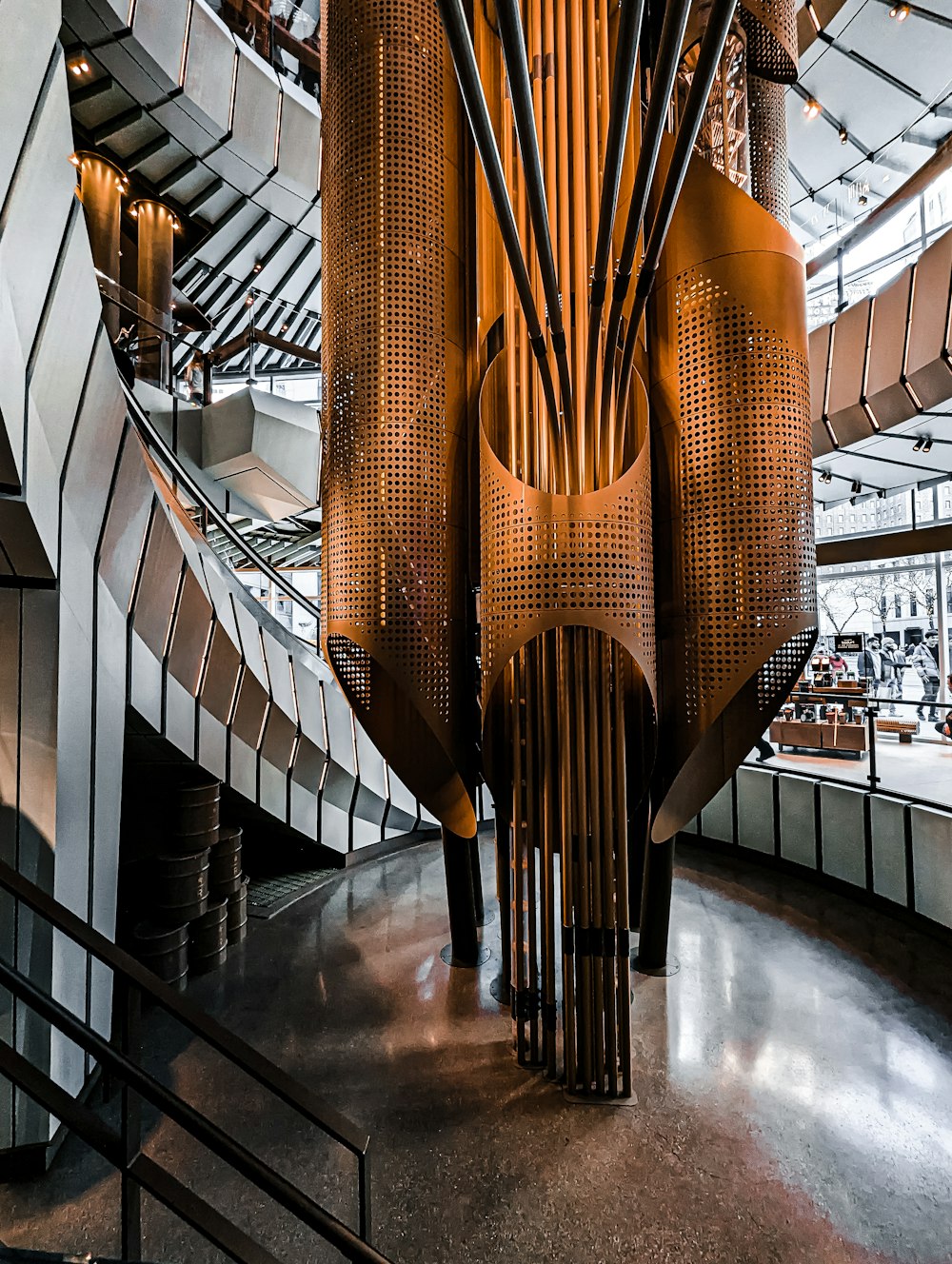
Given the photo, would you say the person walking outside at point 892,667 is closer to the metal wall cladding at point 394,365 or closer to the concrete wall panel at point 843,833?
the concrete wall panel at point 843,833

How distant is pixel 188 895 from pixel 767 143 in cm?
808

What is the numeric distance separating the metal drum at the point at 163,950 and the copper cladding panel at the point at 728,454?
12.7ft

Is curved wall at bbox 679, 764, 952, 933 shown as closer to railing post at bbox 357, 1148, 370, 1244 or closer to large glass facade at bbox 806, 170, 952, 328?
railing post at bbox 357, 1148, 370, 1244

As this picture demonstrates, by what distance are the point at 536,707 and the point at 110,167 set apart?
33.2 ft

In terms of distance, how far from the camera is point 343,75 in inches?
171

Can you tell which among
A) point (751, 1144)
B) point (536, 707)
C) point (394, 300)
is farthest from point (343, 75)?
point (751, 1144)

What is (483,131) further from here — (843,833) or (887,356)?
(887,356)

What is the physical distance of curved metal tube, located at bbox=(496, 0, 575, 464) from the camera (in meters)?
1.30

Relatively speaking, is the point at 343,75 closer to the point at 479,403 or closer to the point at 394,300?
the point at 394,300

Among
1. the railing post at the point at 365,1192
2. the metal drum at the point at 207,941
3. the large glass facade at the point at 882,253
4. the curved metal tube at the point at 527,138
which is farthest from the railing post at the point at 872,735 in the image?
the large glass facade at the point at 882,253

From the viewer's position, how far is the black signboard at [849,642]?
40.9 feet

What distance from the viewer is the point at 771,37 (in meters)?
5.08

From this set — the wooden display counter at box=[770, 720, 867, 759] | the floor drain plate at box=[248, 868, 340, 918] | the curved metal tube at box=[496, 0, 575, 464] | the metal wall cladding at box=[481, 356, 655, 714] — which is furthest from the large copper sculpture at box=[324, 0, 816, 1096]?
the wooden display counter at box=[770, 720, 867, 759]

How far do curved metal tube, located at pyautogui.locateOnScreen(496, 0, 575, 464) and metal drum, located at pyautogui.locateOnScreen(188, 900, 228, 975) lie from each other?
4945 mm
